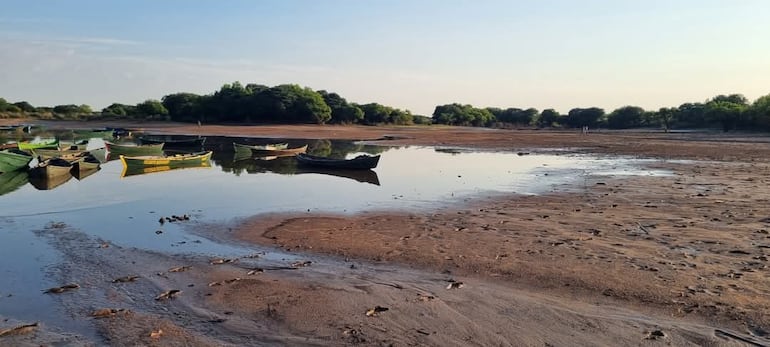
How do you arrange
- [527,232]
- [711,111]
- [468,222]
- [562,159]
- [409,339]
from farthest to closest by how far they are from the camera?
[711,111] < [562,159] < [468,222] < [527,232] < [409,339]

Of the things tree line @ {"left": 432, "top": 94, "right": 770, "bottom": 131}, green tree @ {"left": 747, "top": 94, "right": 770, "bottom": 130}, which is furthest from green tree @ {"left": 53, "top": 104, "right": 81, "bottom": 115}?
green tree @ {"left": 747, "top": 94, "right": 770, "bottom": 130}

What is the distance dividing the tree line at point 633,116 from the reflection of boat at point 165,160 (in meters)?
63.7

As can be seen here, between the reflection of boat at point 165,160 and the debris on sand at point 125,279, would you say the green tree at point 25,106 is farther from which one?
the debris on sand at point 125,279

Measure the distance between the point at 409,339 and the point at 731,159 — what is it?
33806mm

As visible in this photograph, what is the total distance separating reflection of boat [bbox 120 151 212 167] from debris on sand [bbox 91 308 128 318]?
871 inches

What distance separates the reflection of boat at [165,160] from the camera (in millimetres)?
29516

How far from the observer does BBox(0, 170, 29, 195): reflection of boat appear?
76.2 feet

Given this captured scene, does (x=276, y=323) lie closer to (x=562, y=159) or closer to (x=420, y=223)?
(x=420, y=223)

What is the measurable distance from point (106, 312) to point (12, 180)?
21.1m

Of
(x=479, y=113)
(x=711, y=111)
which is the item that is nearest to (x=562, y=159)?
(x=711, y=111)

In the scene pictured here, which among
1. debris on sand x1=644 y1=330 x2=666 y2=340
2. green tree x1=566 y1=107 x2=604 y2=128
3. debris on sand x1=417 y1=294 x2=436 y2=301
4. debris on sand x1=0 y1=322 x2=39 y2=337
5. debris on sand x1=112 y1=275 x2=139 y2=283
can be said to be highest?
green tree x1=566 y1=107 x2=604 y2=128

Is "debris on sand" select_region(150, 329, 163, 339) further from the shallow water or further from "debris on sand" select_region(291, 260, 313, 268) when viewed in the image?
"debris on sand" select_region(291, 260, 313, 268)

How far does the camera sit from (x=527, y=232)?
13.3m

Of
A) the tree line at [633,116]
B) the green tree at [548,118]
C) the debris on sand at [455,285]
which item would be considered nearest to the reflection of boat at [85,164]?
the debris on sand at [455,285]
